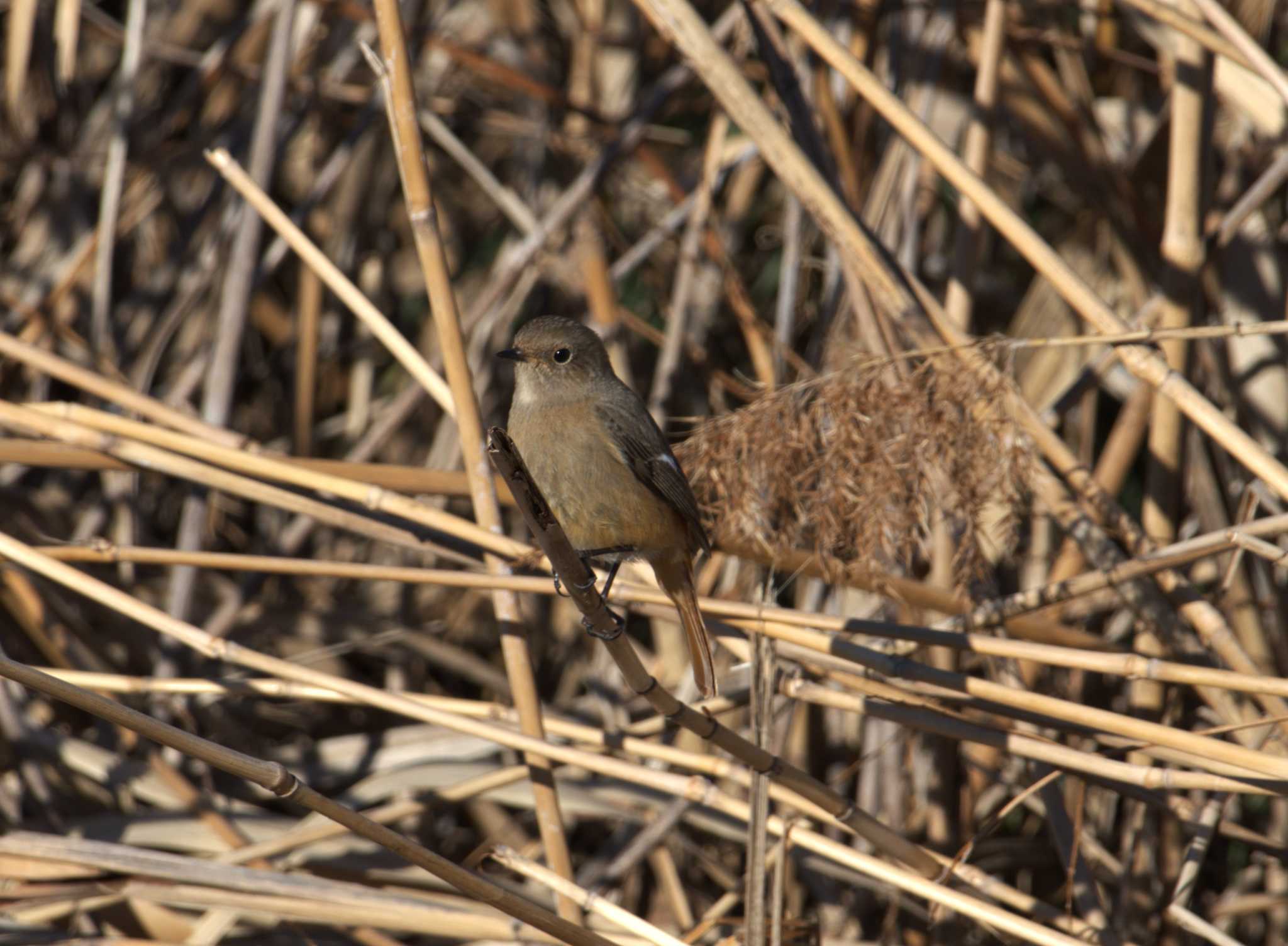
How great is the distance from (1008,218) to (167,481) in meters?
3.06

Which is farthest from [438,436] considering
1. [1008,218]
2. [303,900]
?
[1008,218]

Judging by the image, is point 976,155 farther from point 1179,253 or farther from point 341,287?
point 341,287

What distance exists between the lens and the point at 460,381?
2.76 metres

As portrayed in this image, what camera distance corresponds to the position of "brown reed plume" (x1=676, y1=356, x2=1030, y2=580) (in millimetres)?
2654

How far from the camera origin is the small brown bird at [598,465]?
9.57 ft

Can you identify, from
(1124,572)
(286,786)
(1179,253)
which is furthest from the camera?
(1179,253)

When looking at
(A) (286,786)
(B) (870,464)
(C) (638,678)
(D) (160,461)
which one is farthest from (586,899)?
(D) (160,461)

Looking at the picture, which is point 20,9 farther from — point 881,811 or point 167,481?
point 881,811

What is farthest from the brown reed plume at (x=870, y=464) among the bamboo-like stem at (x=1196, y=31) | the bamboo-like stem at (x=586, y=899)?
the bamboo-like stem at (x=1196, y=31)

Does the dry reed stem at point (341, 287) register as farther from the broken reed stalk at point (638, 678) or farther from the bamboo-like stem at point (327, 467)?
the broken reed stalk at point (638, 678)

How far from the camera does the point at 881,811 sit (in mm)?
3695

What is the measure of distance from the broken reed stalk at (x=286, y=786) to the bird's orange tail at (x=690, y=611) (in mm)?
594

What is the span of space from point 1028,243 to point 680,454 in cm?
91

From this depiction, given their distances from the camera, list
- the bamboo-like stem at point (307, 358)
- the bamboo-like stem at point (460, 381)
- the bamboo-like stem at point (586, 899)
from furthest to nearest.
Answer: the bamboo-like stem at point (307, 358) < the bamboo-like stem at point (460, 381) < the bamboo-like stem at point (586, 899)
